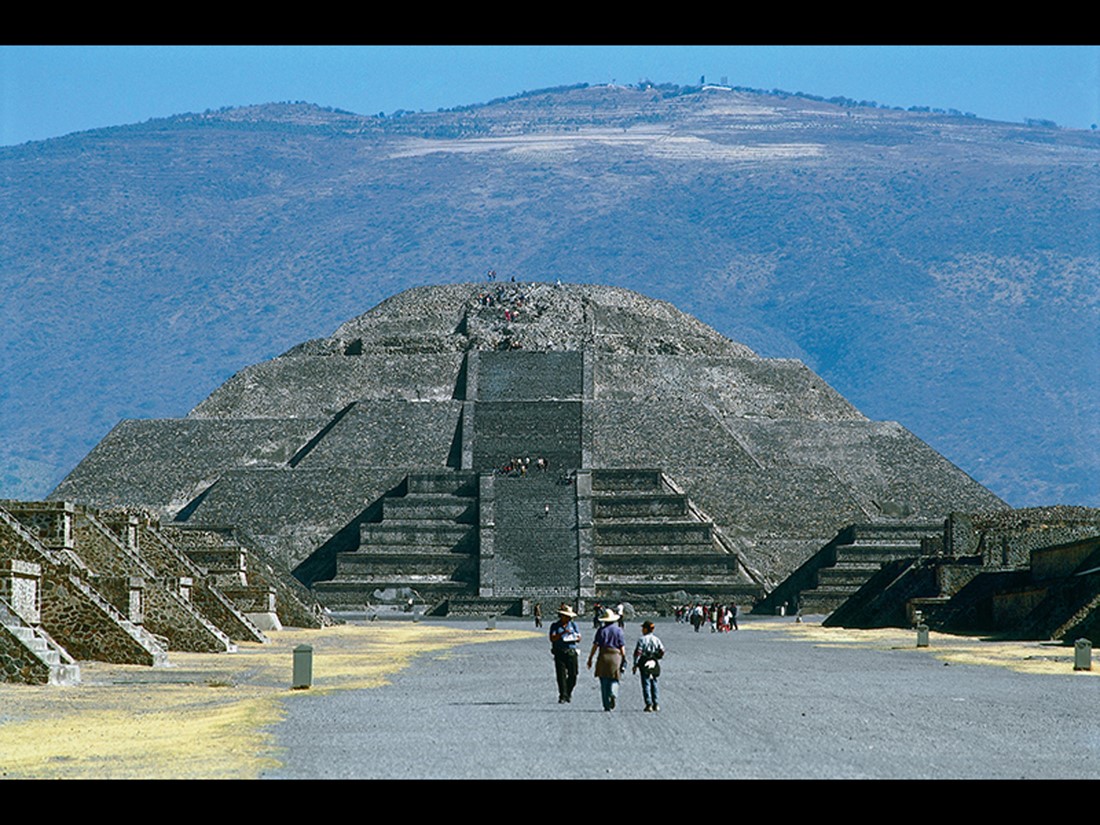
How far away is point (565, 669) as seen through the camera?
797 inches

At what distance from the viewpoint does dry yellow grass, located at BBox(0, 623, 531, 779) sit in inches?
528

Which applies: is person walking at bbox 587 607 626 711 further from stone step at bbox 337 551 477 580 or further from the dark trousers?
stone step at bbox 337 551 477 580

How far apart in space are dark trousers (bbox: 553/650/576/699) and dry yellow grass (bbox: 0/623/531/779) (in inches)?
122

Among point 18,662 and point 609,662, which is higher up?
point 609,662

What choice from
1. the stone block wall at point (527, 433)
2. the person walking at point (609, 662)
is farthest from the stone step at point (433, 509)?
the person walking at point (609, 662)

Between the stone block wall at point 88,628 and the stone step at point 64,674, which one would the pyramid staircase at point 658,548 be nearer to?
the stone block wall at point 88,628

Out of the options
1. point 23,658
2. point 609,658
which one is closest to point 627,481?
point 23,658

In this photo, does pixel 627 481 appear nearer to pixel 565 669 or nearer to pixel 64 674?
pixel 64 674

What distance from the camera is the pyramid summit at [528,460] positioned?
182 feet

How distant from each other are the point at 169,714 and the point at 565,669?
174 inches
